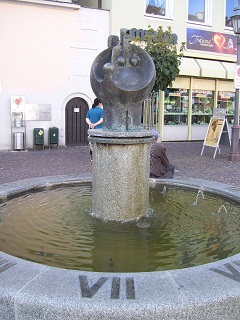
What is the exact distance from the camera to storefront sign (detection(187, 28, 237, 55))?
59.2ft

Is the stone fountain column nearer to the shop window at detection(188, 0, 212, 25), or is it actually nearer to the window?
the shop window at detection(188, 0, 212, 25)

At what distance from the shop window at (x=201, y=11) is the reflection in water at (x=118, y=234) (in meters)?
14.5

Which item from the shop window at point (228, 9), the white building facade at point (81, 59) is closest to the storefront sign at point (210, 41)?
the white building facade at point (81, 59)

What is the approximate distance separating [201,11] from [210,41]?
1505mm

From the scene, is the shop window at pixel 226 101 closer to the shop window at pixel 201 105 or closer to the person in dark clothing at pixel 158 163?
the shop window at pixel 201 105

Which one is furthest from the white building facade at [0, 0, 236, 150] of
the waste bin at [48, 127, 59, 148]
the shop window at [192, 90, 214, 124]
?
the waste bin at [48, 127, 59, 148]

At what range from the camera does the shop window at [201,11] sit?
18.5 m

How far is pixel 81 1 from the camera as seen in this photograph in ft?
60.6

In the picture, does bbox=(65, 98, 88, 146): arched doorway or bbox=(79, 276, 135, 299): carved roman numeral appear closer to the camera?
bbox=(79, 276, 135, 299): carved roman numeral

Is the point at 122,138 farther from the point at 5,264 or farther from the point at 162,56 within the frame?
the point at 162,56

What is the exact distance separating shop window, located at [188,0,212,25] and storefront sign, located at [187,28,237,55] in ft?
2.24

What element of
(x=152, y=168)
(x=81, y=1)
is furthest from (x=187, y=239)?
(x=81, y=1)

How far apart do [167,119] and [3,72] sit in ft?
25.5

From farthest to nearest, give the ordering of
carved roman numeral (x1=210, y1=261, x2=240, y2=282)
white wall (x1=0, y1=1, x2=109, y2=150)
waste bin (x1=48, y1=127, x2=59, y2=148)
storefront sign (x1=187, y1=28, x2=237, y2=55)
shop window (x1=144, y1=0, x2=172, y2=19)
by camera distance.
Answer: storefront sign (x1=187, y1=28, x2=237, y2=55)
shop window (x1=144, y1=0, x2=172, y2=19)
waste bin (x1=48, y1=127, x2=59, y2=148)
white wall (x1=0, y1=1, x2=109, y2=150)
carved roman numeral (x1=210, y1=261, x2=240, y2=282)
